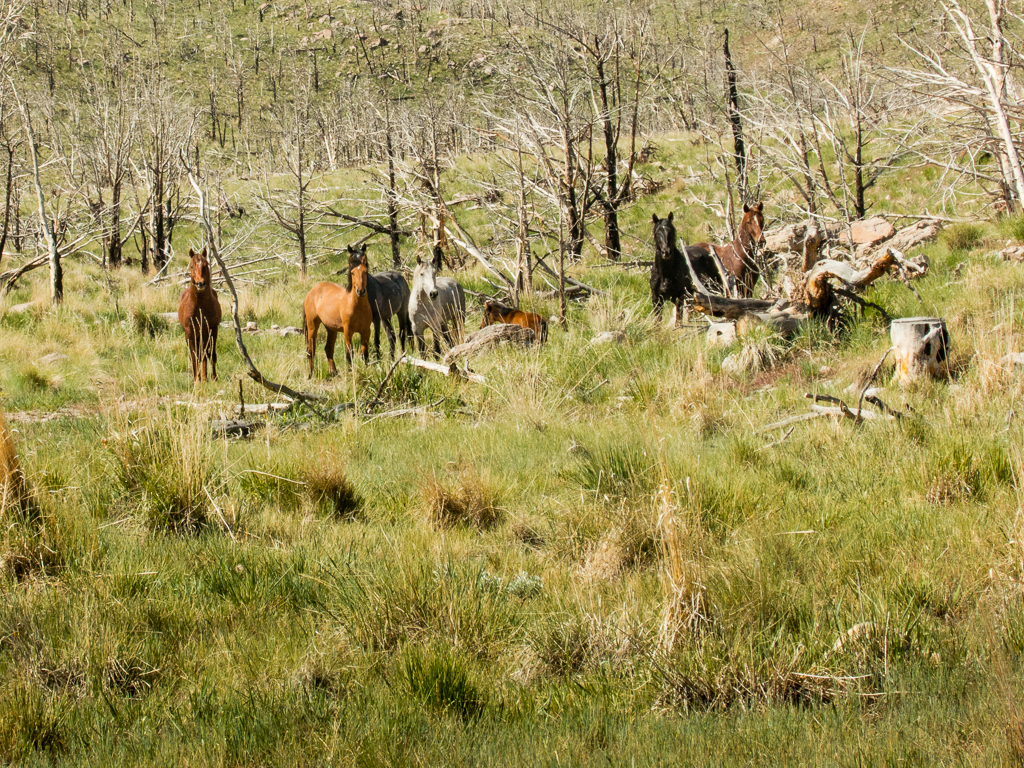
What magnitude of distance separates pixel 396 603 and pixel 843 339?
6644 mm

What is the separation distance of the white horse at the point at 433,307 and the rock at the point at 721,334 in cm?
319

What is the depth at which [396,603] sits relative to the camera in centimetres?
303

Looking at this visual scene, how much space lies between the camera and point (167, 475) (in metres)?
4.25

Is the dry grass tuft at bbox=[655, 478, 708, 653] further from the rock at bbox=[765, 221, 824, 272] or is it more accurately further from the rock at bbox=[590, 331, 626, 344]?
the rock at bbox=[765, 221, 824, 272]

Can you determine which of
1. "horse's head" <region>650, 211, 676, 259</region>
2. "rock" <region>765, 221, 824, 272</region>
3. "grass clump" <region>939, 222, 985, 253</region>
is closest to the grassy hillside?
"rock" <region>765, 221, 824, 272</region>

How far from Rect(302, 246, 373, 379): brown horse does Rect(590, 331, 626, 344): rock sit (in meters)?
3.03

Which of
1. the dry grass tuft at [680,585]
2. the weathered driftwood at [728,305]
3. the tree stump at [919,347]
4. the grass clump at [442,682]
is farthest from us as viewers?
the weathered driftwood at [728,305]

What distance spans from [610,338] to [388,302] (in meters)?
3.76

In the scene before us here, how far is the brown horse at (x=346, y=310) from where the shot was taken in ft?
33.1

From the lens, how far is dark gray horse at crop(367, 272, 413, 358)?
11.2 meters

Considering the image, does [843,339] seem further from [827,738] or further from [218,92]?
[218,92]

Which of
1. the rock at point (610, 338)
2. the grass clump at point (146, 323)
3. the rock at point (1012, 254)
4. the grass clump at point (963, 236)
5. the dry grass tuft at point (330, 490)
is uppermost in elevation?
the grass clump at point (963, 236)

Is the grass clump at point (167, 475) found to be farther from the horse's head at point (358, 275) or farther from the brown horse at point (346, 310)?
the horse's head at point (358, 275)

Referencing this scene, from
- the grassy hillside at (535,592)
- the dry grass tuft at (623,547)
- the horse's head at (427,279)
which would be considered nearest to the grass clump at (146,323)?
the horse's head at (427,279)
